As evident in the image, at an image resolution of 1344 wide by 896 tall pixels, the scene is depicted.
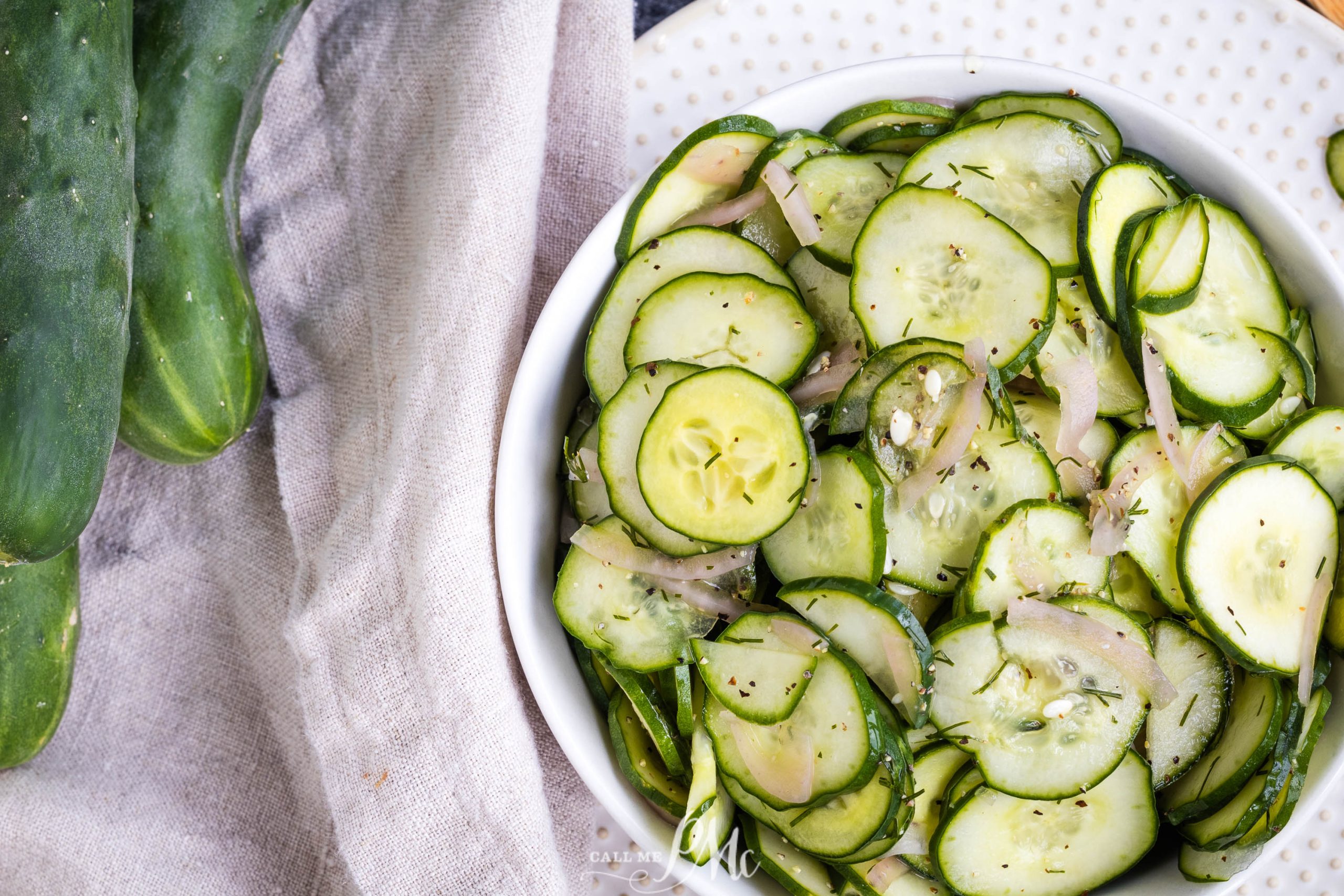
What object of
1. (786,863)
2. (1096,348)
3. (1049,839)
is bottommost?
(786,863)

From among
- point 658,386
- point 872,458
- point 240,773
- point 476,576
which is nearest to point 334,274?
point 476,576

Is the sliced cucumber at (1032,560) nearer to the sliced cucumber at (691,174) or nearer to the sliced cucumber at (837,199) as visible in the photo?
the sliced cucumber at (837,199)

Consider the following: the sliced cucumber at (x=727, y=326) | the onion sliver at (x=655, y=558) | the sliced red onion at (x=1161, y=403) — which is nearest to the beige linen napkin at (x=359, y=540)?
the onion sliver at (x=655, y=558)

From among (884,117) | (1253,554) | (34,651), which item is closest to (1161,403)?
(1253,554)

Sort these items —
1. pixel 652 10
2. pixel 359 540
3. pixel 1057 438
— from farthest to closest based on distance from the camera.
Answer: pixel 652 10
pixel 359 540
pixel 1057 438

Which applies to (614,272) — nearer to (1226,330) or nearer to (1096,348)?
(1096,348)

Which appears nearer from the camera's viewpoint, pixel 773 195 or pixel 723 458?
pixel 723 458

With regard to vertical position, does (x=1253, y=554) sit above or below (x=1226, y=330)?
below
